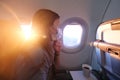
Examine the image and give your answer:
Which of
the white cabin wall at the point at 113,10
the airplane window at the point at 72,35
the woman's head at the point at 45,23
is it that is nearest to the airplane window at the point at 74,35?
the airplane window at the point at 72,35

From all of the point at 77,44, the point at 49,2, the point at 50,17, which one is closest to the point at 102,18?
the point at 77,44

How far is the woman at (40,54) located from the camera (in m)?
0.90

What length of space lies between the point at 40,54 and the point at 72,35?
1008mm

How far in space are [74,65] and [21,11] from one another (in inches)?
36.4

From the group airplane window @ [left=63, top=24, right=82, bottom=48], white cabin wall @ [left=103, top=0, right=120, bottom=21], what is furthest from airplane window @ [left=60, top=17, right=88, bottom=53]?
white cabin wall @ [left=103, top=0, right=120, bottom=21]

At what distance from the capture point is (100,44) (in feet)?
4.41

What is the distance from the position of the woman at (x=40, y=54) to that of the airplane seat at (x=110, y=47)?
1.38 feet

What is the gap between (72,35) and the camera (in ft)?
6.32

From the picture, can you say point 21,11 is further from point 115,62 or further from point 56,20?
point 115,62

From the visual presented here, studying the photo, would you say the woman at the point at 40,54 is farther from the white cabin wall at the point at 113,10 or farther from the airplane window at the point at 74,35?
the white cabin wall at the point at 113,10

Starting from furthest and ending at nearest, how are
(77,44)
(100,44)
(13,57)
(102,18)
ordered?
(77,44), (102,18), (100,44), (13,57)

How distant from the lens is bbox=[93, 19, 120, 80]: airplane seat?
42.6 inches

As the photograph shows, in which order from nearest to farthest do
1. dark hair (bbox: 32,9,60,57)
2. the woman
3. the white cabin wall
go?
the woman, dark hair (bbox: 32,9,60,57), the white cabin wall

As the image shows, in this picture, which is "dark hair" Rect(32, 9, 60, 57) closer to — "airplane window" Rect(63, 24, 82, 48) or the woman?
the woman
